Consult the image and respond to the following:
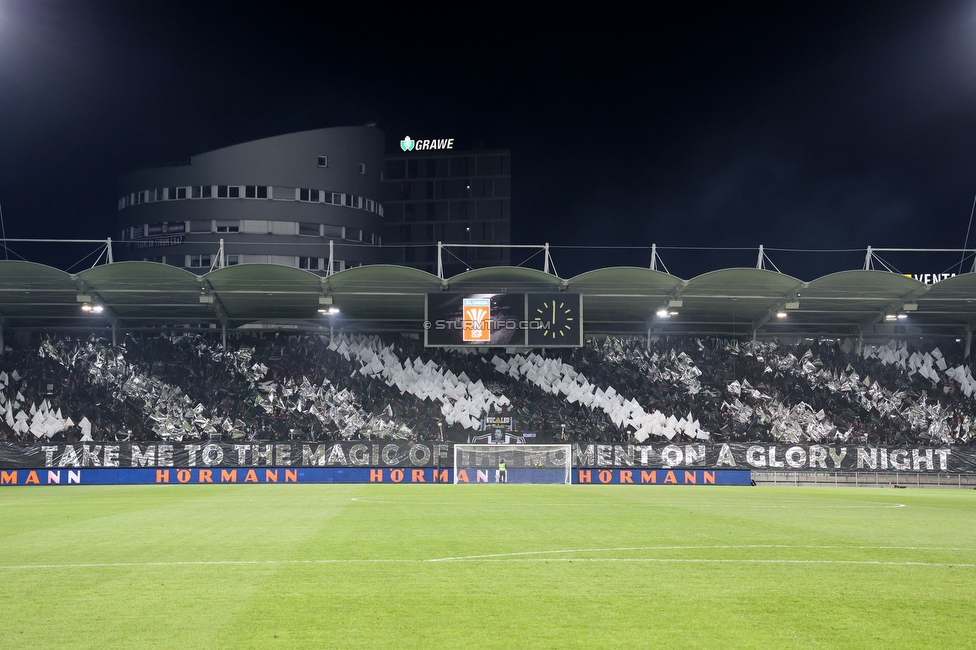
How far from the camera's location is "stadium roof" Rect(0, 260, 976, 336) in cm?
4375

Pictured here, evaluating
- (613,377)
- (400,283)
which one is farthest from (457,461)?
(613,377)

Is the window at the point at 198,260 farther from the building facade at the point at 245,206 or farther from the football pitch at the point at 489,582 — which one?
the football pitch at the point at 489,582

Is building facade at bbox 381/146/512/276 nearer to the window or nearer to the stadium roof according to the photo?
the window

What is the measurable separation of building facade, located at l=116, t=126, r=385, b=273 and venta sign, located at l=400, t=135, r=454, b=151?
883 inches

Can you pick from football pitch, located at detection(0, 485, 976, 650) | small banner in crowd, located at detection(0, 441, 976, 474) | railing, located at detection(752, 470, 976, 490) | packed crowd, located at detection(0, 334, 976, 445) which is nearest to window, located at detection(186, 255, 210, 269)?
packed crowd, located at detection(0, 334, 976, 445)

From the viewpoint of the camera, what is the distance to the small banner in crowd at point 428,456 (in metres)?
43.0

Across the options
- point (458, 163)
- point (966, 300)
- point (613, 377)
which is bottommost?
point (613, 377)

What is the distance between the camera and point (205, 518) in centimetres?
1919

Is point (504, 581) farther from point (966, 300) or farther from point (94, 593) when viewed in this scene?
point (966, 300)

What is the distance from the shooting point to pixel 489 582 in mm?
10062

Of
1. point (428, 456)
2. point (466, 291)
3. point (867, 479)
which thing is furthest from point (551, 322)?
point (867, 479)

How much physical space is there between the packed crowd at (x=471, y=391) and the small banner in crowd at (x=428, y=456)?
8.09 ft

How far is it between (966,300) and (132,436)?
44244 mm

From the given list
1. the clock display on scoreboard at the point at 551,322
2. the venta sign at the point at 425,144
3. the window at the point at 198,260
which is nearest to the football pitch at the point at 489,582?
the clock display on scoreboard at the point at 551,322
